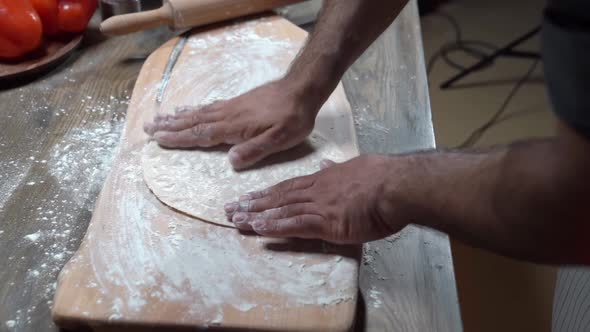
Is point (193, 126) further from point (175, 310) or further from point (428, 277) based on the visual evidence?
point (428, 277)

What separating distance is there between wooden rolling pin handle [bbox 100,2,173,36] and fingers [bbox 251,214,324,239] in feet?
2.21

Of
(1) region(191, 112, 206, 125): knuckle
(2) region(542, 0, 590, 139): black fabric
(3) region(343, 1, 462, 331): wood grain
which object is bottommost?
(3) region(343, 1, 462, 331): wood grain

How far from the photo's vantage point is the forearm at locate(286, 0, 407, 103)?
3.65 ft

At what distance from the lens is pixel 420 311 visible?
2.85ft

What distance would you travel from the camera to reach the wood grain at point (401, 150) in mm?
870

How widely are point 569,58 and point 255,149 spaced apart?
59 centimetres

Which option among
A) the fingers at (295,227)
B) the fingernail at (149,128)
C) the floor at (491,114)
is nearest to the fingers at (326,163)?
the fingers at (295,227)

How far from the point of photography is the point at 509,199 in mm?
637

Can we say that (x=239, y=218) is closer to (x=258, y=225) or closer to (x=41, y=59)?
(x=258, y=225)

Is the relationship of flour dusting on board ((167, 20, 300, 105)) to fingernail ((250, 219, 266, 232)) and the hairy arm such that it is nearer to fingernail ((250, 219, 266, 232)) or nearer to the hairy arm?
fingernail ((250, 219, 266, 232))

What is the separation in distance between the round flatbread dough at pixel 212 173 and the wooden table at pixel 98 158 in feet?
0.41

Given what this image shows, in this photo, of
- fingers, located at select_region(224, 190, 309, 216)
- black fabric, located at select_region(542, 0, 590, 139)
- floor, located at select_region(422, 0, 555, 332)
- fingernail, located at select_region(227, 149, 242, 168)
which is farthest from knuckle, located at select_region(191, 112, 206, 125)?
floor, located at select_region(422, 0, 555, 332)

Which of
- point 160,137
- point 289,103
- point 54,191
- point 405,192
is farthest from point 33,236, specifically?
point 405,192

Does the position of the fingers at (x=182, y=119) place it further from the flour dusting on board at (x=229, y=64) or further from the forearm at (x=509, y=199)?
the forearm at (x=509, y=199)
